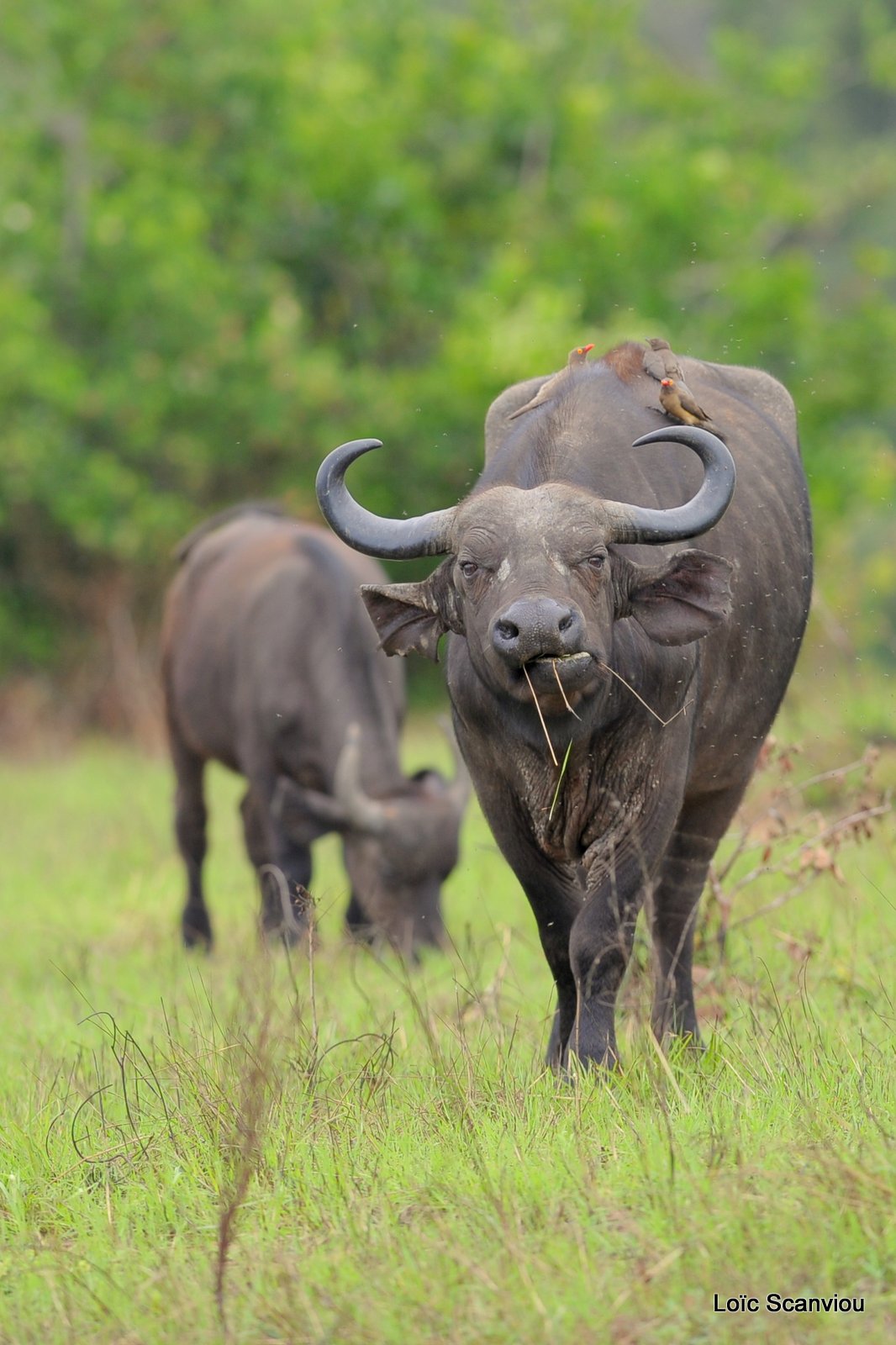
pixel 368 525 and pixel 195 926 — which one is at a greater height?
pixel 368 525

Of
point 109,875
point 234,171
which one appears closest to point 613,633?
point 109,875

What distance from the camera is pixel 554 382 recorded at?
5832mm

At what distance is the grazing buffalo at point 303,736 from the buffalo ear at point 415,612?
3.71m

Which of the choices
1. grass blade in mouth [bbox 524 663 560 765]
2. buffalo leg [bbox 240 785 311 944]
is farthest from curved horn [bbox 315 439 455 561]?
buffalo leg [bbox 240 785 311 944]

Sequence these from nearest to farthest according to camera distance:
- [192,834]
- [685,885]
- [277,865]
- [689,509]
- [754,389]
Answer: [689,509] → [685,885] → [754,389] → [277,865] → [192,834]

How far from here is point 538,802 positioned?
5.28 meters

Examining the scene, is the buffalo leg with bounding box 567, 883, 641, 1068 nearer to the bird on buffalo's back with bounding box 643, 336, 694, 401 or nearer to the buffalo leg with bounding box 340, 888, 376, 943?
the bird on buffalo's back with bounding box 643, 336, 694, 401

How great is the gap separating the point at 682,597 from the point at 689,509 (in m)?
0.26

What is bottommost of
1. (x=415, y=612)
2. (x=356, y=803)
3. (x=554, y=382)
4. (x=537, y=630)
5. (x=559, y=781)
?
(x=356, y=803)

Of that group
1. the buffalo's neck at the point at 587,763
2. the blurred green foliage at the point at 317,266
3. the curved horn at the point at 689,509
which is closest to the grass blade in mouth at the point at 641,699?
the buffalo's neck at the point at 587,763

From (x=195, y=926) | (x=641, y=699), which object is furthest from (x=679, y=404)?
(x=195, y=926)

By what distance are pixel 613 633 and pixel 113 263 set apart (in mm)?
16843

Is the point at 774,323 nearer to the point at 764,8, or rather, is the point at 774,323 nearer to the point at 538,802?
the point at 538,802

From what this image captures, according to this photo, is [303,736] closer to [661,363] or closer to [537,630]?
[661,363]
